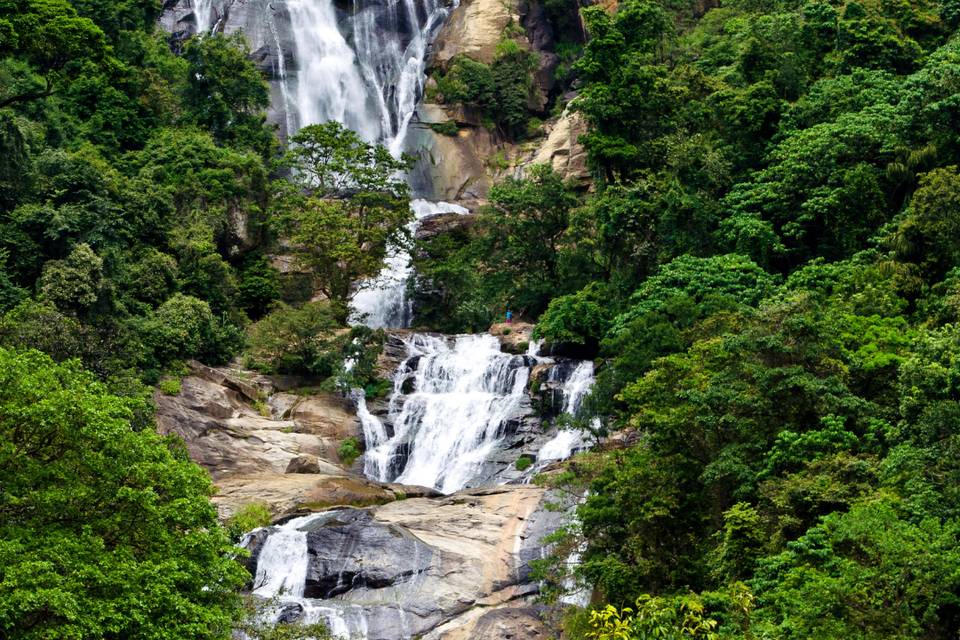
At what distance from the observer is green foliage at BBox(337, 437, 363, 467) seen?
38250 millimetres

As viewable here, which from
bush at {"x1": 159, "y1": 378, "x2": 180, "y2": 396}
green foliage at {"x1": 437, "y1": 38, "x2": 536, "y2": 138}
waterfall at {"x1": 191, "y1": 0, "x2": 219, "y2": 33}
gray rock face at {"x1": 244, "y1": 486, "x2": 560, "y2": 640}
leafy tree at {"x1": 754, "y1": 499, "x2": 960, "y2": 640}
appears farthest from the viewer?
waterfall at {"x1": 191, "y1": 0, "x2": 219, "y2": 33}

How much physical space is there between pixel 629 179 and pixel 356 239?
39.0 ft

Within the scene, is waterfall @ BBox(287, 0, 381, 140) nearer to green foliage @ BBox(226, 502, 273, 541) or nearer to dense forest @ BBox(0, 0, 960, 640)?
dense forest @ BBox(0, 0, 960, 640)

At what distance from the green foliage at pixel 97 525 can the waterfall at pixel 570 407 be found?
1627cm

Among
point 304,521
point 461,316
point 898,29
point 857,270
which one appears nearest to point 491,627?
point 304,521

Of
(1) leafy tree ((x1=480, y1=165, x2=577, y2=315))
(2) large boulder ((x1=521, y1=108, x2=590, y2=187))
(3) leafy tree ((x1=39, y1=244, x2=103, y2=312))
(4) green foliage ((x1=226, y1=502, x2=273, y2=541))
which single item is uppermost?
(2) large boulder ((x1=521, y1=108, x2=590, y2=187))

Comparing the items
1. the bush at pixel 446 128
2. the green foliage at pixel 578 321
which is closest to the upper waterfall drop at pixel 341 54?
the bush at pixel 446 128

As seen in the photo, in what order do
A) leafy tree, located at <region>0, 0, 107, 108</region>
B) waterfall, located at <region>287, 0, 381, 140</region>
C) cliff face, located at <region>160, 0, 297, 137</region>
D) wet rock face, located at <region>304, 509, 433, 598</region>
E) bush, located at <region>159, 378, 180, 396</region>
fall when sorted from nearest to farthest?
wet rock face, located at <region>304, 509, 433, 598</region>, bush, located at <region>159, 378, 180, 396</region>, leafy tree, located at <region>0, 0, 107, 108</region>, waterfall, located at <region>287, 0, 381, 140</region>, cliff face, located at <region>160, 0, 297, 137</region>

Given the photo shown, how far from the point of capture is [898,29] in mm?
42156

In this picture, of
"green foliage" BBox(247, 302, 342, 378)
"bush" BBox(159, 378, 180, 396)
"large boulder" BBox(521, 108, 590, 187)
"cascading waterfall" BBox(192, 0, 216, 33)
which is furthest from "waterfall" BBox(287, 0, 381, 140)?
"bush" BBox(159, 378, 180, 396)

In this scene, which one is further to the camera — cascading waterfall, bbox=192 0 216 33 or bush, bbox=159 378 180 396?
cascading waterfall, bbox=192 0 216 33

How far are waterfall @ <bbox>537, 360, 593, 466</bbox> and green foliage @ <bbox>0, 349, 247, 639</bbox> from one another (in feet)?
53.4

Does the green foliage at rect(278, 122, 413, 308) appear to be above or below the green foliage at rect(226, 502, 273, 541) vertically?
above

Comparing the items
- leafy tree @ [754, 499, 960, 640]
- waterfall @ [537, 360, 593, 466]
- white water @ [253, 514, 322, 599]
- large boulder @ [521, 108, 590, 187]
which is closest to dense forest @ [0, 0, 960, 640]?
leafy tree @ [754, 499, 960, 640]
